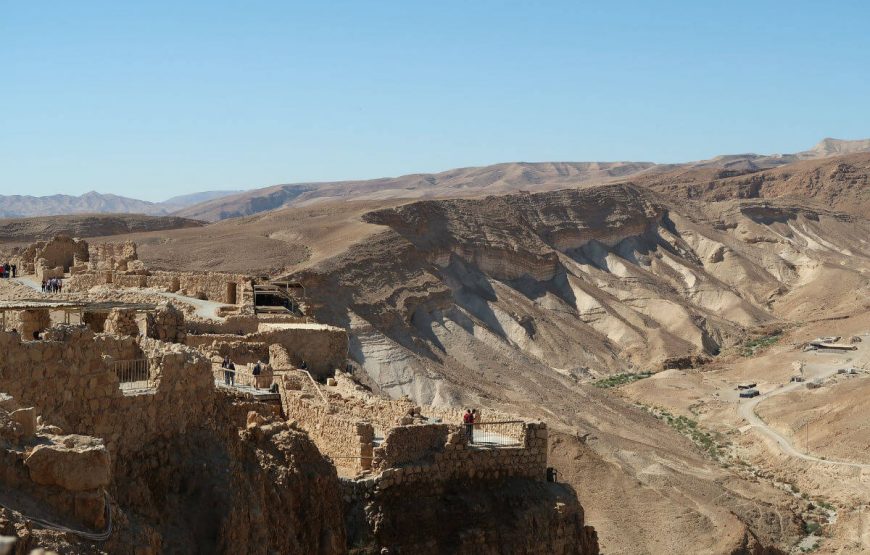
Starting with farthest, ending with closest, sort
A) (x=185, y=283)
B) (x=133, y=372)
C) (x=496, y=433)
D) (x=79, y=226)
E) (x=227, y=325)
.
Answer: (x=79, y=226) < (x=185, y=283) < (x=227, y=325) < (x=496, y=433) < (x=133, y=372)

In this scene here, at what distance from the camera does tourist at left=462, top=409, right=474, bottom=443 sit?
591 inches

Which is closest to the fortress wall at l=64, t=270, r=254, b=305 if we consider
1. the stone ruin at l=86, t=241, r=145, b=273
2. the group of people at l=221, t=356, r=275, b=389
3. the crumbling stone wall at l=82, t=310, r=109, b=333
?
the stone ruin at l=86, t=241, r=145, b=273

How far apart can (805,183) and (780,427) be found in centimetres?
8210

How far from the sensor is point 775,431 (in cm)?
4472

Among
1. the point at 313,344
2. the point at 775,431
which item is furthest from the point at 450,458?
the point at 775,431

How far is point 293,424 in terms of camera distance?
44.6ft

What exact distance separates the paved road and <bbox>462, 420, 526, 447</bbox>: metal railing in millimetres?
25365

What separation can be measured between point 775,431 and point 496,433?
3156 centimetres

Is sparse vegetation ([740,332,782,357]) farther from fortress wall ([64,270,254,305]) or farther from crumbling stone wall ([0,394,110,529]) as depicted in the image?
crumbling stone wall ([0,394,110,529])

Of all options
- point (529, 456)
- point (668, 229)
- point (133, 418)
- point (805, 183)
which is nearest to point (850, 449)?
point (529, 456)

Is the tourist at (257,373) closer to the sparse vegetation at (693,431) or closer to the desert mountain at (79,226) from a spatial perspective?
the sparse vegetation at (693,431)

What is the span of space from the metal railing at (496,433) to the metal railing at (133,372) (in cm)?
437

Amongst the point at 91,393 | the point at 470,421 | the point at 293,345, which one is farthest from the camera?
the point at 293,345

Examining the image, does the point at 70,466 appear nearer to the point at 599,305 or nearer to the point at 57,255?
the point at 57,255
